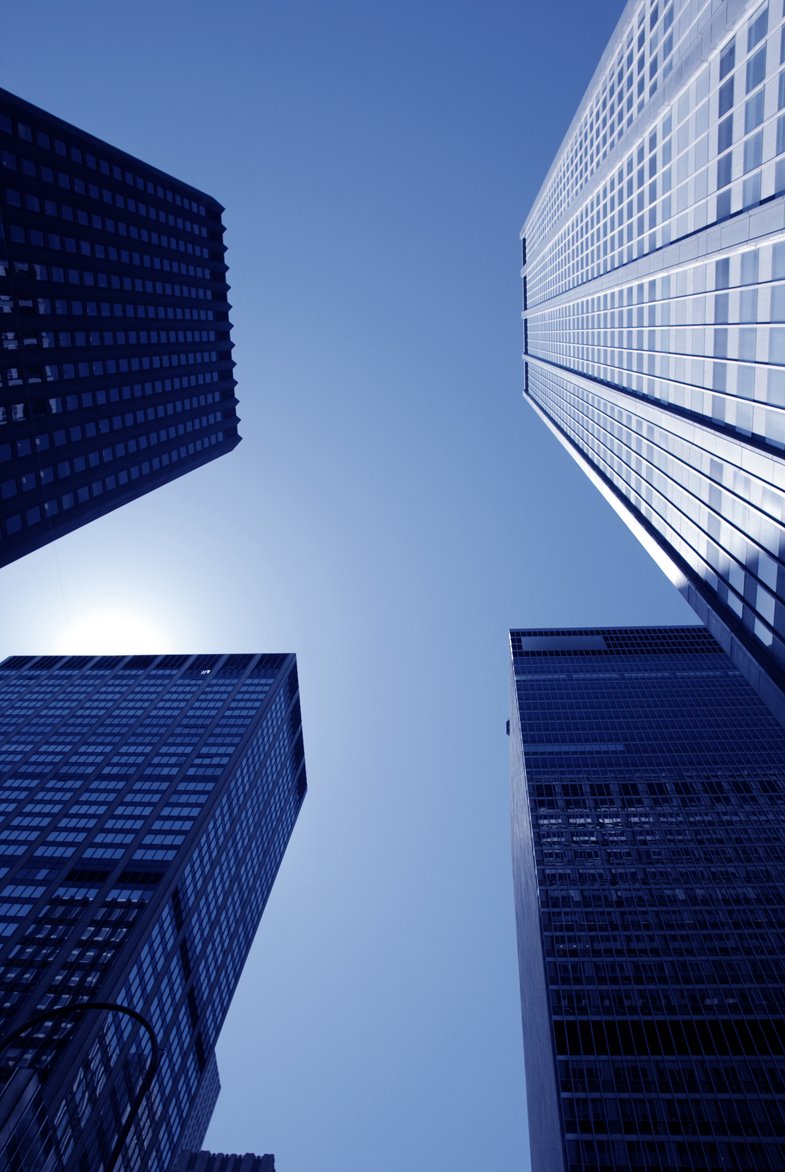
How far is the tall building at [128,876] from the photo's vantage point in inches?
3152

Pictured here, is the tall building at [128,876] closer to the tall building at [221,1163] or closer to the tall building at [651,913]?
the tall building at [221,1163]

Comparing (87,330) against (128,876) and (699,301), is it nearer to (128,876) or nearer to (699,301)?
(699,301)

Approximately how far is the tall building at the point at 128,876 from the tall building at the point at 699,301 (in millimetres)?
52914

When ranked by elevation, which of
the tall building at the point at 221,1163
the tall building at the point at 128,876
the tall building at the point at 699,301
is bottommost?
the tall building at the point at 221,1163

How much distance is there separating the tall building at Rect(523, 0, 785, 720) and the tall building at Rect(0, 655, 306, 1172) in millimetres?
52914

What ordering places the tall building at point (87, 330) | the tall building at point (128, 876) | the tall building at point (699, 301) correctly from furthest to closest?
the tall building at point (128, 876)
the tall building at point (87, 330)
the tall building at point (699, 301)

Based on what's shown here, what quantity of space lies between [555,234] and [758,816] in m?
82.3

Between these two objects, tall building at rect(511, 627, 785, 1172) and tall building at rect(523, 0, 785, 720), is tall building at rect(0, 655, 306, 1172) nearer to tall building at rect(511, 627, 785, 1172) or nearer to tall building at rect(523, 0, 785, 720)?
tall building at rect(511, 627, 785, 1172)

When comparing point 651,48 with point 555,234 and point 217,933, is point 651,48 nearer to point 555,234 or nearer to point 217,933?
point 555,234

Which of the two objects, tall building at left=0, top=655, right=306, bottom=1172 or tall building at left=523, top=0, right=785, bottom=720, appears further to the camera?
tall building at left=0, top=655, right=306, bottom=1172

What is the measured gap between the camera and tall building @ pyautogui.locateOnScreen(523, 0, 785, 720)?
32.8m

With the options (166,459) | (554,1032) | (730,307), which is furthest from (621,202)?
(554,1032)

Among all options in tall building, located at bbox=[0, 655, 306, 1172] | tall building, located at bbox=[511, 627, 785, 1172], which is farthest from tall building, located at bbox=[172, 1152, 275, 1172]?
tall building, located at bbox=[511, 627, 785, 1172]

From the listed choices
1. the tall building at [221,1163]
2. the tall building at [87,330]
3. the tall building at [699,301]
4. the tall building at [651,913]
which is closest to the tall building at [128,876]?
the tall building at [221,1163]
